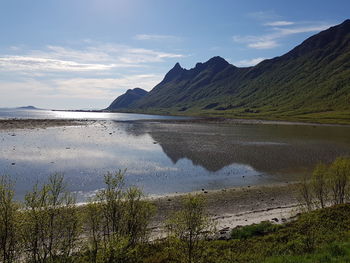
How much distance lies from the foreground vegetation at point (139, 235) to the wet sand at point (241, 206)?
141 inches

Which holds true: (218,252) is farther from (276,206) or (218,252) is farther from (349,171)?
(349,171)

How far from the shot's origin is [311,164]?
59406mm

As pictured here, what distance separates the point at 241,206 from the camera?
34750 millimetres

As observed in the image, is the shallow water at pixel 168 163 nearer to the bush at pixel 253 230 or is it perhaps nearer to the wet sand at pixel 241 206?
the wet sand at pixel 241 206

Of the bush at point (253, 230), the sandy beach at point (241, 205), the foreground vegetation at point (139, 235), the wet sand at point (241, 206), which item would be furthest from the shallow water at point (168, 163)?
the foreground vegetation at point (139, 235)

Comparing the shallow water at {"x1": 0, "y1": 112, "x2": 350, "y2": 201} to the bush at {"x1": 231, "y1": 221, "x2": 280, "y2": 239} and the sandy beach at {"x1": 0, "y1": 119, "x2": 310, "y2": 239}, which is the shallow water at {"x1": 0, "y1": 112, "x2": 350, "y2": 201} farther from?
the bush at {"x1": 231, "y1": 221, "x2": 280, "y2": 239}

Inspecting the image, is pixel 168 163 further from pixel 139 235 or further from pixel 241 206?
pixel 139 235

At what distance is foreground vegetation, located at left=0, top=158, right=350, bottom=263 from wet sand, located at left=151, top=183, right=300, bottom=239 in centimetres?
359

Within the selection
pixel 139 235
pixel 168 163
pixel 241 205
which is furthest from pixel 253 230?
pixel 168 163

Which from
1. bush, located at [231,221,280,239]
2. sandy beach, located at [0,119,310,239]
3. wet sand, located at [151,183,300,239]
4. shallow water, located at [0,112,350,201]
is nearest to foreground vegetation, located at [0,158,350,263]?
bush, located at [231,221,280,239]

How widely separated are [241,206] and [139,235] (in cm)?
1890

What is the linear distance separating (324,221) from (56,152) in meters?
64.6

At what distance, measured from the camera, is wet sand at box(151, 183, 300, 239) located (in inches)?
1138

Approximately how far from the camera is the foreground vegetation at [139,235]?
1612cm
